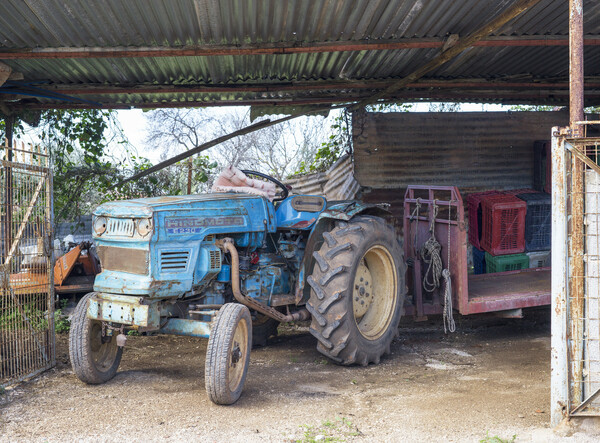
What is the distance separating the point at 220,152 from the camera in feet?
55.7

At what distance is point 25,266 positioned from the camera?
608cm

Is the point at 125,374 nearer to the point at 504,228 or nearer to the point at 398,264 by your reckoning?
the point at 398,264

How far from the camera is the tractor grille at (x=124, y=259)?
4.86 m

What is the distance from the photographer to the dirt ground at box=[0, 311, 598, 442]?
414 centimetres

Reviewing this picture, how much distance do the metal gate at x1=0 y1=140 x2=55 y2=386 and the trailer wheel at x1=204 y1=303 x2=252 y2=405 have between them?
6.39ft

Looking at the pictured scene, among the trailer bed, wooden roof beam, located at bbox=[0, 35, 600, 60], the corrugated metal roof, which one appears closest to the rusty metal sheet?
the corrugated metal roof

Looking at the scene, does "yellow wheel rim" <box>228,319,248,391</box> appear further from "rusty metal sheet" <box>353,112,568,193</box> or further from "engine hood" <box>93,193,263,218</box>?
"rusty metal sheet" <box>353,112,568,193</box>

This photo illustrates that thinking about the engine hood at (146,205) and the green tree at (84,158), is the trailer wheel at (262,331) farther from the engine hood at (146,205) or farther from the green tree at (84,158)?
the green tree at (84,158)

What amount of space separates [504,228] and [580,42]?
16.2 feet

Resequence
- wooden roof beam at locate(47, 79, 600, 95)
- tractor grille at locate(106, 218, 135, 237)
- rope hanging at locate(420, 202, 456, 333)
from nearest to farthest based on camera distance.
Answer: tractor grille at locate(106, 218, 135, 237)
rope hanging at locate(420, 202, 456, 333)
wooden roof beam at locate(47, 79, 600, 95)

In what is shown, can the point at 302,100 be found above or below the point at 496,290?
above

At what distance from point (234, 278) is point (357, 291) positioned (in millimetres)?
1393

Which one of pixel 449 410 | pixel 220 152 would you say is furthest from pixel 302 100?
pixel 220 152

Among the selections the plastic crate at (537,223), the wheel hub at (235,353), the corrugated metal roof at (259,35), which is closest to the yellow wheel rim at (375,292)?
the wheel hub at (235,353)
